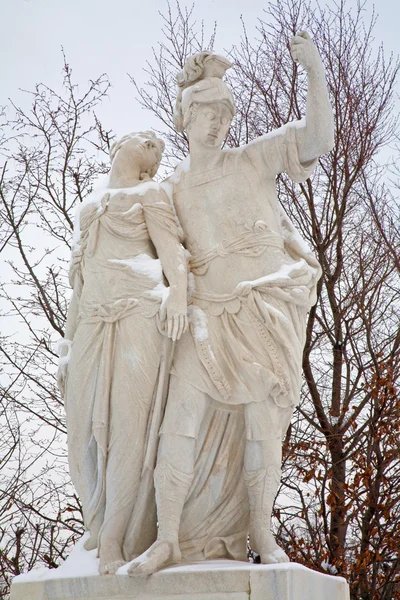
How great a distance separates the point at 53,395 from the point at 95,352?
513 centimetres

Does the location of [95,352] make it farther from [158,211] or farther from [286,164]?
[286,164]

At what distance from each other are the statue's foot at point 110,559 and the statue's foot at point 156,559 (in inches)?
5.9

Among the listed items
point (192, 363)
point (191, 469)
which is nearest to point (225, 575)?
point (191, 469)

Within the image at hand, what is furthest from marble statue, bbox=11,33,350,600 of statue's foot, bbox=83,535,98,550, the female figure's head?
the female figure's head

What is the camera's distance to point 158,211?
5371 mm

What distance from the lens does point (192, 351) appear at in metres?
5.17

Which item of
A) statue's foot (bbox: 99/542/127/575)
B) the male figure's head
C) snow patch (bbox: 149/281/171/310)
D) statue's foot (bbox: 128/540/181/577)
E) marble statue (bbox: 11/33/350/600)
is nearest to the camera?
statue's foot (bbox: 128/540/181/577)

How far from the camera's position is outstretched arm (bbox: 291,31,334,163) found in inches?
203

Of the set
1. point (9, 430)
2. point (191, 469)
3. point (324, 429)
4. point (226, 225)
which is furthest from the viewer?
point (9, 430)

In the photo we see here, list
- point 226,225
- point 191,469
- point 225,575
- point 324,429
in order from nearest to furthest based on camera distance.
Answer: point 225,575 < point 191,469 < point 226,225 < point 324,429

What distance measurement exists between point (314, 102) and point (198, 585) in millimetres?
2466

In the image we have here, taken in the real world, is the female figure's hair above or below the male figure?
above

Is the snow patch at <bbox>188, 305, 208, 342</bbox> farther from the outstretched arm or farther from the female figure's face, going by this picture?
the outstretched arm

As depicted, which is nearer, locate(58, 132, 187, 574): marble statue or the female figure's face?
locate(58, 132, 187, 574): marble statue
